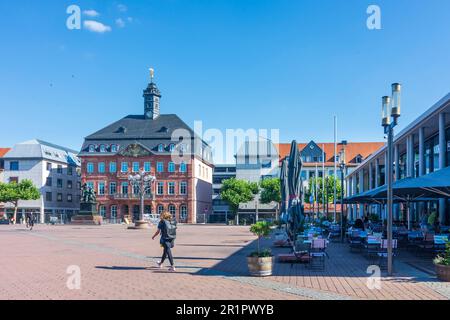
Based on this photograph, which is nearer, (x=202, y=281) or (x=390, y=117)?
(x=202, y=281)

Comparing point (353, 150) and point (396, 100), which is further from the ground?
point (353, 150)

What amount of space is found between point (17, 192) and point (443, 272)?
70335 millimetres

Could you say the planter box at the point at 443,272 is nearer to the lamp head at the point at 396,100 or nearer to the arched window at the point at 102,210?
the lamp head at the point at 396,100

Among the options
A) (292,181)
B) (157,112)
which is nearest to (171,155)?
(157,112)

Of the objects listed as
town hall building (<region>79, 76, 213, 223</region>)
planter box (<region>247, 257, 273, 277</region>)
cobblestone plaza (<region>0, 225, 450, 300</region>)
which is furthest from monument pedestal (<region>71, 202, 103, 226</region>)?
planter box (<region>247, 257, 273, 277</region>)

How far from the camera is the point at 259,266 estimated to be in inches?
496

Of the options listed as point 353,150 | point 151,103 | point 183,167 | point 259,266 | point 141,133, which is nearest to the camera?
point 259,266

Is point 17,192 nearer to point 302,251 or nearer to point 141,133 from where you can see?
point 141,133

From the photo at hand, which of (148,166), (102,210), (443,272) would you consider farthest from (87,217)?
(443,272)

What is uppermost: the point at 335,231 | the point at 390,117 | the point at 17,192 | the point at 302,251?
the point at 390,117

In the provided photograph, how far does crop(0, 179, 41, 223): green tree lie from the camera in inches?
2827

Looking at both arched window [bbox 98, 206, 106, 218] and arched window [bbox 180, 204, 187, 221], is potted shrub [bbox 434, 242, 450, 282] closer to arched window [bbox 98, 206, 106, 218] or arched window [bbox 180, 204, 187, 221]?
arched window [bbox 180, 204, 187, 221]

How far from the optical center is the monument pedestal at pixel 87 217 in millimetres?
59938
